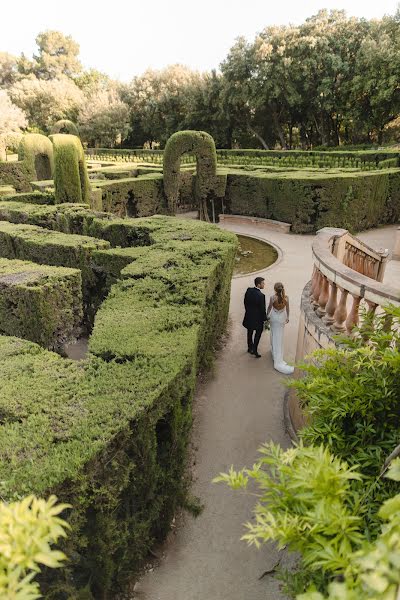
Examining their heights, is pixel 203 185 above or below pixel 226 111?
below

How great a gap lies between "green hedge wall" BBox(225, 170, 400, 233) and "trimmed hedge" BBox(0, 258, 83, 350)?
37.6 ft

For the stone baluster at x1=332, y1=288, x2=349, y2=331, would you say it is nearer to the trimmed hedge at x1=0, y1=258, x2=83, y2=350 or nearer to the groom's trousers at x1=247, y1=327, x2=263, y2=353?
the groom's trousers at x1=247, y1=327, x2=263, y2=353

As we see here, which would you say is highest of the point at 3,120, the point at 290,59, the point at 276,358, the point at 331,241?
the point at 290,59

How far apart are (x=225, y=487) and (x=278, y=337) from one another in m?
2.90

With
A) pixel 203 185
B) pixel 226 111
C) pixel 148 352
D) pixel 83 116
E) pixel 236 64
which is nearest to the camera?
pixel 148 352

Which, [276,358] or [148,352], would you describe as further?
[276,358]

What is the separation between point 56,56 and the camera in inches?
2667

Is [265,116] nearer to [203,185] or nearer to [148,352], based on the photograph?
[203,185]

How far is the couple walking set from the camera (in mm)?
6711

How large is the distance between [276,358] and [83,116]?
43654mm

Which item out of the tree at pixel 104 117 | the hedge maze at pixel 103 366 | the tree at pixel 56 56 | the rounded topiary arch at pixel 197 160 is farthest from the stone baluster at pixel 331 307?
the tree at pixel 56 56

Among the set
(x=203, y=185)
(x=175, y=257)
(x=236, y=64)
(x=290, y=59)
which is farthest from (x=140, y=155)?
(x=175, y=257)

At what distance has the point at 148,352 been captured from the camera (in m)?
3.81

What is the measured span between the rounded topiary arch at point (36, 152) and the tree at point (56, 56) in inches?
2213
